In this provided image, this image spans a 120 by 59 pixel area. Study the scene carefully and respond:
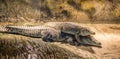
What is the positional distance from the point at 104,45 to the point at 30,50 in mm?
2064

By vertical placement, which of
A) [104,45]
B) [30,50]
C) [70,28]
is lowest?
[30,50]

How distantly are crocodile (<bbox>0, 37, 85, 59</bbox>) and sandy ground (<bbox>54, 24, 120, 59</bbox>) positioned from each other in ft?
0.61

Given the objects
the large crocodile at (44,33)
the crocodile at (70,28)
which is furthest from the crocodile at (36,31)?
the crocodile at (70,28)

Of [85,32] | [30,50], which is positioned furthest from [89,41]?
[30,50]

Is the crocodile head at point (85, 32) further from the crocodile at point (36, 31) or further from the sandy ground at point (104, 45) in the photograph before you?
the crocodile at point (36, 31)

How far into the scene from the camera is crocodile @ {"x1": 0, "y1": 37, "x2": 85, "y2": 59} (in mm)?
6281

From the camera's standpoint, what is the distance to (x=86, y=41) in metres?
6.70

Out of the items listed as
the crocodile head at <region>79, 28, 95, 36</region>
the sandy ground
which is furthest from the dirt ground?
the crocodile head at <region>79, 28, 95, 36</region>

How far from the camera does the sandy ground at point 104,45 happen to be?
6520 millimetres

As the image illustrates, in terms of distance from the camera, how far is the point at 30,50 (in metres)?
6.41

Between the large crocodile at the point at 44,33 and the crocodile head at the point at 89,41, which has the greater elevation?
the large crocodile at the point at 44,33

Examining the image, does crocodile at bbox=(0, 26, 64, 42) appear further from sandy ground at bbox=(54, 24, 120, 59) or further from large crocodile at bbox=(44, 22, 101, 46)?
sandy ground at bbox=(54, 24, 120, 59)

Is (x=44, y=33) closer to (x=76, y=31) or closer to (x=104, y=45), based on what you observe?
(x=76, y=31)

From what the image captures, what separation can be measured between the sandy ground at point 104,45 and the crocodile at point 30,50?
0.19 metres
